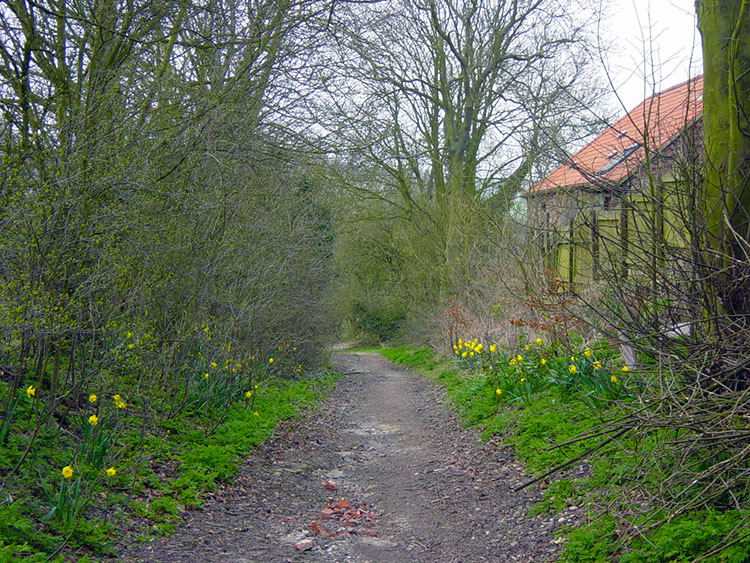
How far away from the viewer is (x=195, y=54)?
8828mm

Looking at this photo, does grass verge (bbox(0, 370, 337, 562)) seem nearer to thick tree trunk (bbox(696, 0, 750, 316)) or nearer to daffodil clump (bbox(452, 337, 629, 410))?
daffodil clump (bbox(452, 337, 629, 410))

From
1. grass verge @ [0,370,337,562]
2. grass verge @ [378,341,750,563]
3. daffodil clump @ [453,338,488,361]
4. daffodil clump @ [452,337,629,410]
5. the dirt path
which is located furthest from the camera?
daffodil clump @ [453,338,488,361]

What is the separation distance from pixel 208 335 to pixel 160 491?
268 centimetres

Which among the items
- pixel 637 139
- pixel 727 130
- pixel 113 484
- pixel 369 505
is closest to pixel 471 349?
pixel 637 139

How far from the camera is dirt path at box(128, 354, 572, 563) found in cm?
478

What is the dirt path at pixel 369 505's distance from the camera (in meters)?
4.78

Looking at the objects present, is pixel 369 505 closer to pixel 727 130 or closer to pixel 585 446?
pixel 585 446

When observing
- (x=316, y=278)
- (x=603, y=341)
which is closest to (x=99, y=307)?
(x=603, y=341)

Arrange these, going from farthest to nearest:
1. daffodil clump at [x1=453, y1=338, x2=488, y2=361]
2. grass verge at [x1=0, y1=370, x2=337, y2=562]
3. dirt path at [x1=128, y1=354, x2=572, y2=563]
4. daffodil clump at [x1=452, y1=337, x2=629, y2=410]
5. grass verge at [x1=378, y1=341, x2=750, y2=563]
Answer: daffodil clump at [x1=453, y1=338, x2=488, y2=361], daffodil clump at [x1=452, y1=337, x2=629, y2=410], dirt path at [x1=128, y1=354, x2=572, y2=563], grass verge at [x1=0, y1=370, x2=337, y2=562], grass verge at [x1=378, y1=341, x2=750, y2=563]

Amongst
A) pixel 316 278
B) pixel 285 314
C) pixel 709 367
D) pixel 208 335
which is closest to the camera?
pixel 709 367

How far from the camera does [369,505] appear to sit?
241 inches

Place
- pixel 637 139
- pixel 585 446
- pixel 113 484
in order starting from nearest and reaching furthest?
pixel 113 484 → pixel 585 446 → pixel 637 139

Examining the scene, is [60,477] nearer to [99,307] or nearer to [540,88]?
[99,307]

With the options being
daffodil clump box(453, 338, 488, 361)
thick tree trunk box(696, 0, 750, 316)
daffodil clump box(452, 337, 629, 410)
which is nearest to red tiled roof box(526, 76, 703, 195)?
thick tree trunk box(696, 0, 750, 316)
